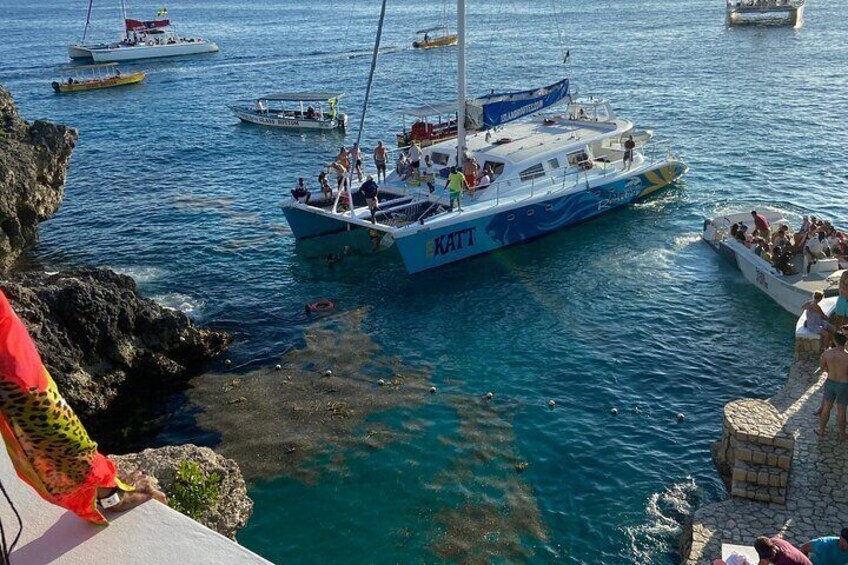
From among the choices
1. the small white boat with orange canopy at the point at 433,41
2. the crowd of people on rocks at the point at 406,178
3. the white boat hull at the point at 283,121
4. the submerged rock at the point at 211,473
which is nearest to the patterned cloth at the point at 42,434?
the submerged rock at the point at 211,473

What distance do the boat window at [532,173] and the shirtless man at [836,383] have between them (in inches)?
613

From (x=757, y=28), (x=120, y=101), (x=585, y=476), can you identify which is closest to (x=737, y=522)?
(x=585, y=476)

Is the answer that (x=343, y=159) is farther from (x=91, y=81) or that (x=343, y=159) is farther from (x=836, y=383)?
(x=91, y=81)

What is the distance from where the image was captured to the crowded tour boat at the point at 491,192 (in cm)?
2648

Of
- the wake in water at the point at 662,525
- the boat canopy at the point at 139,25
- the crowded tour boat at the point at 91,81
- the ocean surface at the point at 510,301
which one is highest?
the boat canopy at the point at 139,25

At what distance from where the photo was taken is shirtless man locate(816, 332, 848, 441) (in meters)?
13.8

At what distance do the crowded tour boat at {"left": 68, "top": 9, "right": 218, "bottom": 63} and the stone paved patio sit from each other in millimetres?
81548

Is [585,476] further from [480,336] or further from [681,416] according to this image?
[480,336]

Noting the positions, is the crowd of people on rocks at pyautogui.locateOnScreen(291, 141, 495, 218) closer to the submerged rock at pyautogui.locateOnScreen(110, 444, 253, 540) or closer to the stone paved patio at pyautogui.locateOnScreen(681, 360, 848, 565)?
the submerged rock at pyautogui.locateOnScreen(110, 444, 253, 540)

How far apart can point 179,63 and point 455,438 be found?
240 feet

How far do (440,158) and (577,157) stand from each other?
17.9 ft

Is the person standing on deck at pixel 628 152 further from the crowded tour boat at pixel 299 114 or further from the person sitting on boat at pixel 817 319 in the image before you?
the crowded tour boat at pixel 299 114

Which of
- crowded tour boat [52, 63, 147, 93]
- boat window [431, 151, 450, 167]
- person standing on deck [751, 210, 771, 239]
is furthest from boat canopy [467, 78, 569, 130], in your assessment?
crowded tour boat [52, 63, 147, 93]

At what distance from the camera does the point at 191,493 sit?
1055 cm
